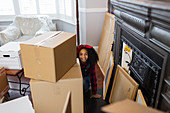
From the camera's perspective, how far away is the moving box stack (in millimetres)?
1361

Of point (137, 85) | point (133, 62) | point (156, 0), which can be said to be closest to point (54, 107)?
point (137, 85)

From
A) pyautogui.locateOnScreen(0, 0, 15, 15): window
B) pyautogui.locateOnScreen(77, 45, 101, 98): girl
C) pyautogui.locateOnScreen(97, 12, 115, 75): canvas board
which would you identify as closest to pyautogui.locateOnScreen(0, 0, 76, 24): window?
pyautogui.locateOnScreen(0, 0, 15, 15): window

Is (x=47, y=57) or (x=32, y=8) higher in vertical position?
(x=32, y=8)

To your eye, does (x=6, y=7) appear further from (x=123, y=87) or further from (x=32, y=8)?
(x=123, y=87)

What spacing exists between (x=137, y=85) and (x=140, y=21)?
2.11 feet

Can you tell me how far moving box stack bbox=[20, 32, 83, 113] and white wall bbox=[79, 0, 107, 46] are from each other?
204 cm

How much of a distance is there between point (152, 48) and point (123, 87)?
73 centimetres

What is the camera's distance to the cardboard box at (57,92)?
1497 mm

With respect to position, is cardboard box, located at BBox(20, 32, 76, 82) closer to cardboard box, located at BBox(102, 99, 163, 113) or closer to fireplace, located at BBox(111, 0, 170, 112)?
fireplace, located at BBox(111, 0, 170, 112)

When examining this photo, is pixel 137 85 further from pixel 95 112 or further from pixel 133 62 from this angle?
pixel 95 112

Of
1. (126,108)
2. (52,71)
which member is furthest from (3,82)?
(126,108)

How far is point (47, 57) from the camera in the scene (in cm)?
134

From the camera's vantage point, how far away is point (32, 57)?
1410 millimetres

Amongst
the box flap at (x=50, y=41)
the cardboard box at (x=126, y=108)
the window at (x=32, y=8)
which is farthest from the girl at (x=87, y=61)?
the window at (x=32, y=8)
